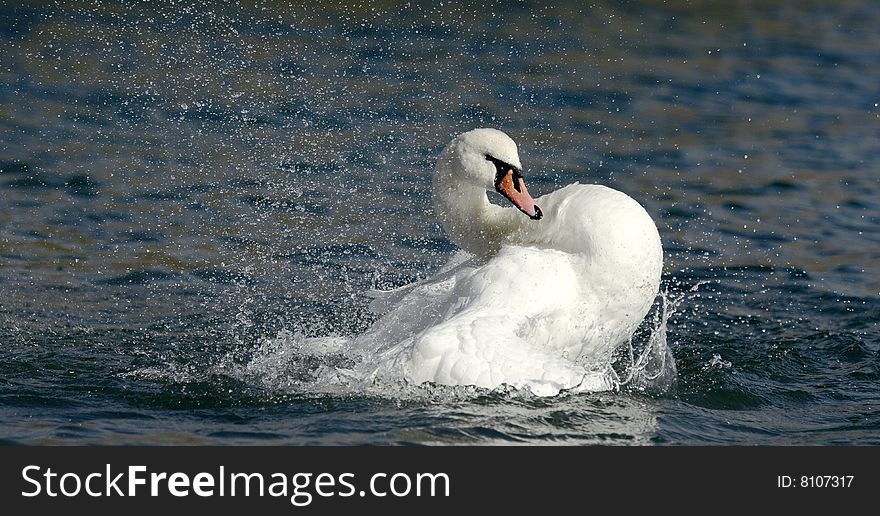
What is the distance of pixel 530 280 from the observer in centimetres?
717

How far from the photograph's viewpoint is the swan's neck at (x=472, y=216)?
772 centimetres

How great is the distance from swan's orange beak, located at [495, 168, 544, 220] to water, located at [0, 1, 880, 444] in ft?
3.57

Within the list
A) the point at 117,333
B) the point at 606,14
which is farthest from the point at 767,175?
the point at 117,333

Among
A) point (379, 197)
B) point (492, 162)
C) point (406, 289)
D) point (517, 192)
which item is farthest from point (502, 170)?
point (379, 197)

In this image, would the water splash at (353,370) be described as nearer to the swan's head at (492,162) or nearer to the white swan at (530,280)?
the white swan at (530,280)

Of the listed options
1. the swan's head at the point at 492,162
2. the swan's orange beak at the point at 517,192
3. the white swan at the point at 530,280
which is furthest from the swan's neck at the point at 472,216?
the swan's orange beak at the point at 517,192

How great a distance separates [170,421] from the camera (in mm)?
7070

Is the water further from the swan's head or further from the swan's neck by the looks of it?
the swan's head

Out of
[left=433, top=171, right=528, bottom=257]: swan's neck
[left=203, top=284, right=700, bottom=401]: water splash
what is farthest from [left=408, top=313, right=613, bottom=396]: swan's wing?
→ [left=433, top=171, right=528, bottom=257]: swan's neck

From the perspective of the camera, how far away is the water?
24.4ft

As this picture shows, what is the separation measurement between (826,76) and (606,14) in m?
3.27

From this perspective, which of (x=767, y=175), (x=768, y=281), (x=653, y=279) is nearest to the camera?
(x=653, y=279)

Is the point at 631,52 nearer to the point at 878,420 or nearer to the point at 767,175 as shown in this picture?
the point at 767,175
